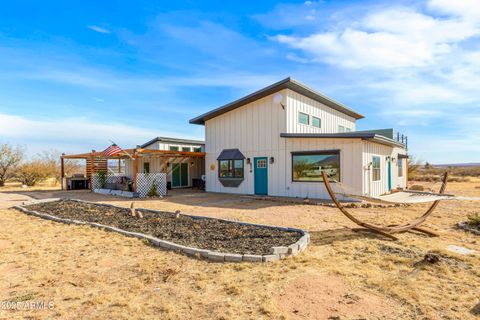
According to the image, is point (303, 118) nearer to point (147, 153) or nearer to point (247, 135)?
point (247, 135)

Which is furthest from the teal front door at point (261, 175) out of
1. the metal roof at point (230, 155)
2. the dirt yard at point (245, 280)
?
the dirt yard at point (245, 280)

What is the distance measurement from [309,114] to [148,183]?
948 cm

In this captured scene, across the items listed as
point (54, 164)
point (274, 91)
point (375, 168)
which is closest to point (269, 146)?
point (274, 91)

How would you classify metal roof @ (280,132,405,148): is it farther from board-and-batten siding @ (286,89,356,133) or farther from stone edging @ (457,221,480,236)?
stone edging @ (457,221,480,236)

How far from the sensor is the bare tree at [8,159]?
22.2m

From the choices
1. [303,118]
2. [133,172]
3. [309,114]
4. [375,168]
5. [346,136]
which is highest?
[309,114]

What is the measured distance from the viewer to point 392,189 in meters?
15.4

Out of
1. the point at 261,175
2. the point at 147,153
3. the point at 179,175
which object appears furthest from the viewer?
the point at 179,175

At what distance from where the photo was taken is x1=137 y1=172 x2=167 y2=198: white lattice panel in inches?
571

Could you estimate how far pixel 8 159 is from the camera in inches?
880

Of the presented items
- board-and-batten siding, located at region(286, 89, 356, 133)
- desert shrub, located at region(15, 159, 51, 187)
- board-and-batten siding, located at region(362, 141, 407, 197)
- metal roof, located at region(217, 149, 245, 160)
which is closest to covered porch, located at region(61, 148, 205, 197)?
metal roof, located at region(217, 149, 245, 160)

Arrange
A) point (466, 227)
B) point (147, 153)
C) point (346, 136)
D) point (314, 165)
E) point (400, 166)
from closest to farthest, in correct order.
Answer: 1. point (466, 227)
2. point (346, 136)
3. point (314, 165)
4. point (147, 153)
5. point (400, 166)

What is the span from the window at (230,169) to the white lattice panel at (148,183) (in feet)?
10.9

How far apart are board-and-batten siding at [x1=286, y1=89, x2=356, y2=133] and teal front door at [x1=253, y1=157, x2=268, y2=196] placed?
2185 mm
